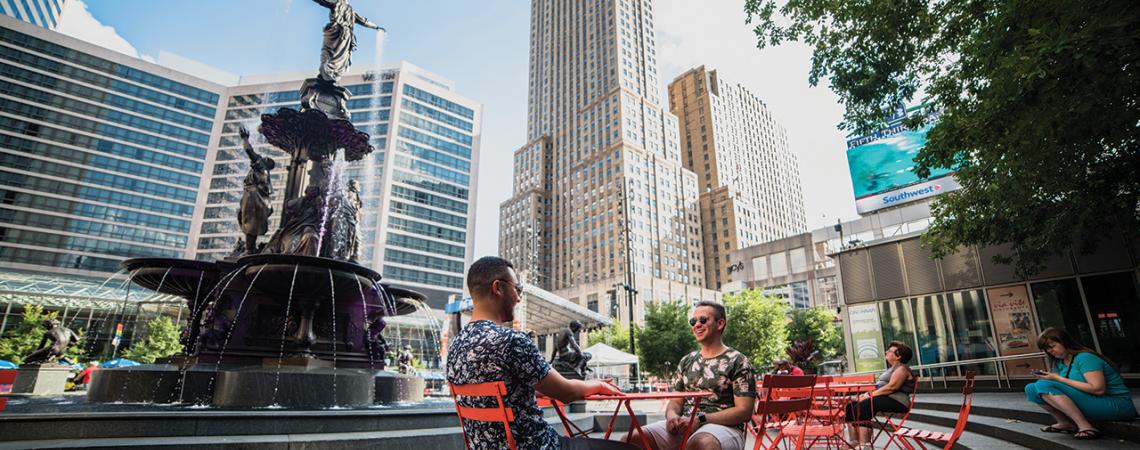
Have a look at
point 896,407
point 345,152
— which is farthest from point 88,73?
point 896,407

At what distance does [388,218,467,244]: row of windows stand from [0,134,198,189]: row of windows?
28754mm

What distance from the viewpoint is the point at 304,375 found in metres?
6.65

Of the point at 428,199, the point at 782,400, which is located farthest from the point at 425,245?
the point at 782,400

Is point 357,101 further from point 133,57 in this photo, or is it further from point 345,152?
point 345,152

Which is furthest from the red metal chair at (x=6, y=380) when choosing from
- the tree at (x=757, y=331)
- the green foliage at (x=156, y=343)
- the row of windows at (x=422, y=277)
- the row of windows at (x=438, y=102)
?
the row of windows at (x=438, y=102)

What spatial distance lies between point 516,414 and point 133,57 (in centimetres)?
9674

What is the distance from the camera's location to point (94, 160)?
65.1 m

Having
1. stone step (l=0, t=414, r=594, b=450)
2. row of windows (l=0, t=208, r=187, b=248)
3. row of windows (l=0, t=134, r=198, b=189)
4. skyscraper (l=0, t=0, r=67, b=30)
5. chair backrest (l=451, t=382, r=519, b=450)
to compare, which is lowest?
stone step (l=0, t=414, r=594, b=450)

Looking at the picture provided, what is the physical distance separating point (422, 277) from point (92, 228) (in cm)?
3997

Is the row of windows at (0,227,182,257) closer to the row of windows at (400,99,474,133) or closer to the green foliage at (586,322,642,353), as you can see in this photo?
the row of windows at (400,99,474,133)

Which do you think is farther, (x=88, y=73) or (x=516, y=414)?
(x=88, y=73)

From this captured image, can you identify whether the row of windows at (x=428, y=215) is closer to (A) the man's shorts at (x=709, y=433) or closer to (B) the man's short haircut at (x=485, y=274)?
(A) the man's shorts at (x=709, y=433)

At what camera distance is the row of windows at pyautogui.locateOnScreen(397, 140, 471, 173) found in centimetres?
7575

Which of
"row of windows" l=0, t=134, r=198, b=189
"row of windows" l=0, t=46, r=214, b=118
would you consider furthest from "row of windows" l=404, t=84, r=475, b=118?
"row of windows" l=0, t=134, r=198, b=189
